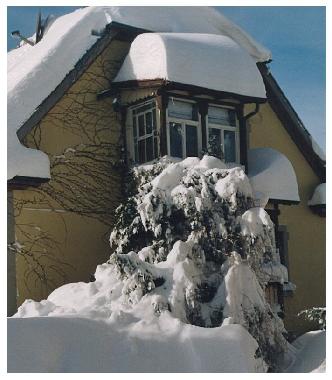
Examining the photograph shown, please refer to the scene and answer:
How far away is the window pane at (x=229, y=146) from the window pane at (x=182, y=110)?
2.57ft

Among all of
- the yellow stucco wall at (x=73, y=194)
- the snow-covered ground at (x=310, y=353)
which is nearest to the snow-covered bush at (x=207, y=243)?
the snow-covered ground at (x=310, y=353)

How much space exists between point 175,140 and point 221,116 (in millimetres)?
1132

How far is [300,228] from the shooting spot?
15242mm

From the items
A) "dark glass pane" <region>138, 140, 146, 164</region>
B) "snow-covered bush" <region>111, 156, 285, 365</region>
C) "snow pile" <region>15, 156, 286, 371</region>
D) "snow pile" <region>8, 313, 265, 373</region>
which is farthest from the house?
"snow pile" <region>8, 313, 265, 373</region>

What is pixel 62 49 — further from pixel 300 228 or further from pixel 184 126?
pixel 300 228

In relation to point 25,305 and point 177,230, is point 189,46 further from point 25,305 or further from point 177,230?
point 25,305

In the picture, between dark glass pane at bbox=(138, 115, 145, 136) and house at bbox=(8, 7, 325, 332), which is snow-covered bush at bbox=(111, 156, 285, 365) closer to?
house at bbox=(8, 7, 325, 332)

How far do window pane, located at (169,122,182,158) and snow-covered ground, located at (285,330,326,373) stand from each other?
3.50 meters

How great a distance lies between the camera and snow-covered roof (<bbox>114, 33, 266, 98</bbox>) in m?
12.0

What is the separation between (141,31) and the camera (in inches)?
520

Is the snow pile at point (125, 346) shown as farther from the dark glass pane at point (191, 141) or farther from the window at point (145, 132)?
the dark glass pane at point (191, 141)

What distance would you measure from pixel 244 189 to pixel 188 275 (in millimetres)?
1474

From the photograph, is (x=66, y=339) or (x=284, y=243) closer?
(x=66, y=339)
